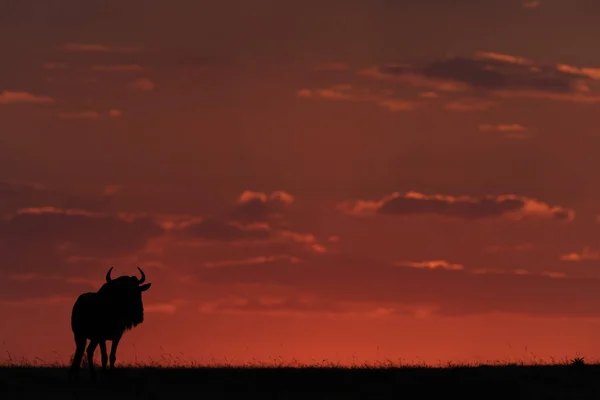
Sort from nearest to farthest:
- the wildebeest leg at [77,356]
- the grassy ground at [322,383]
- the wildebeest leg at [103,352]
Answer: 1. the grassy ground at [322,383]
2. the wildebeest leg at [77,356]
3. the wildebeest leg at [103,352]

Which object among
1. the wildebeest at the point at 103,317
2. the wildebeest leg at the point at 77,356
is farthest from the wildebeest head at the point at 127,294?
the wildebeest leg at the point at 77,356

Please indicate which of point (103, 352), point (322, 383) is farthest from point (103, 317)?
point (322, 383)

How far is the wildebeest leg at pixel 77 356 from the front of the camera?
31156 mm

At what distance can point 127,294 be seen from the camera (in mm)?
32438

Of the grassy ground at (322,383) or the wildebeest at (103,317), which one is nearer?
the grassy ground at (322,383)

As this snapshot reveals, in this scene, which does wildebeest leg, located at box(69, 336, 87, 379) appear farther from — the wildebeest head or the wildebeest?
the wildebeest head

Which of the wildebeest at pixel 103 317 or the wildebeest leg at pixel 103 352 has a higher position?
the wildebeest at pixel 103 317

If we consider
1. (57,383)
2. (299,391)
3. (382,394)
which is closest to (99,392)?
(57,383)

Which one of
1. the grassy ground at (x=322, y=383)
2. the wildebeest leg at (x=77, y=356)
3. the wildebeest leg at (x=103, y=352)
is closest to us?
the grassy ground at (x=322, y=383)

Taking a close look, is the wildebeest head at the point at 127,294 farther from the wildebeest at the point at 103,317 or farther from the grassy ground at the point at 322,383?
the grassy ground at the point at 322,383

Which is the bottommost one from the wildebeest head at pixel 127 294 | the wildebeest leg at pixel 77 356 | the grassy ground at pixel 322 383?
the grassy ground at pixel 322 383

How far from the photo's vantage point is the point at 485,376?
3122 centimetres

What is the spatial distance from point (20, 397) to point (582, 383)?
47.4 feet

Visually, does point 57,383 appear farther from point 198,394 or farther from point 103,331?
point 198,394
